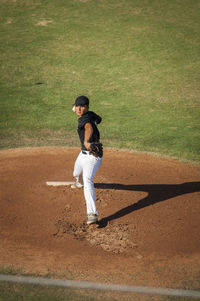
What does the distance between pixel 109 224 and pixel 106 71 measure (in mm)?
12875

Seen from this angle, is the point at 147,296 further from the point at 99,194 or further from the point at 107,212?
the point at 99,194

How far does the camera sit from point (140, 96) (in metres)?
16.7

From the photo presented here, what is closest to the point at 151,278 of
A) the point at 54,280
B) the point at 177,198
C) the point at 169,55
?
the point at 54,280

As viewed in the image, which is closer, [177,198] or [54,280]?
[54,280]

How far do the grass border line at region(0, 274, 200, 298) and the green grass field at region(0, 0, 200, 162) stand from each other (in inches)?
243

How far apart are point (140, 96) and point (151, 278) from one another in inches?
462

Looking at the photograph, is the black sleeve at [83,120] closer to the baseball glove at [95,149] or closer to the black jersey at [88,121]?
the black jersey at [88,121]

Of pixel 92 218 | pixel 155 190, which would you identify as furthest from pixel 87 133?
pixel 155 190

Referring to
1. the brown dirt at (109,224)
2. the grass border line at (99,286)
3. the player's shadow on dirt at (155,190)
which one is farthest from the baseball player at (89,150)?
the grass border line at (99,286)

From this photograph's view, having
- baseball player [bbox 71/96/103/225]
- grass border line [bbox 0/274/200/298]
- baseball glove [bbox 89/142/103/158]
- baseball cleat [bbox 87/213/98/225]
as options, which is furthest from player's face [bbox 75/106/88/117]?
grass border line [bbox 0/274/200/298]

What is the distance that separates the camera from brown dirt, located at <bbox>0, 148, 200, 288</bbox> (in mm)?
6020

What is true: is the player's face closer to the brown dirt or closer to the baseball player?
the baseball player

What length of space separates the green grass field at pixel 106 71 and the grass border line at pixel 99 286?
617 cm

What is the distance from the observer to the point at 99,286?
559 centimetres
